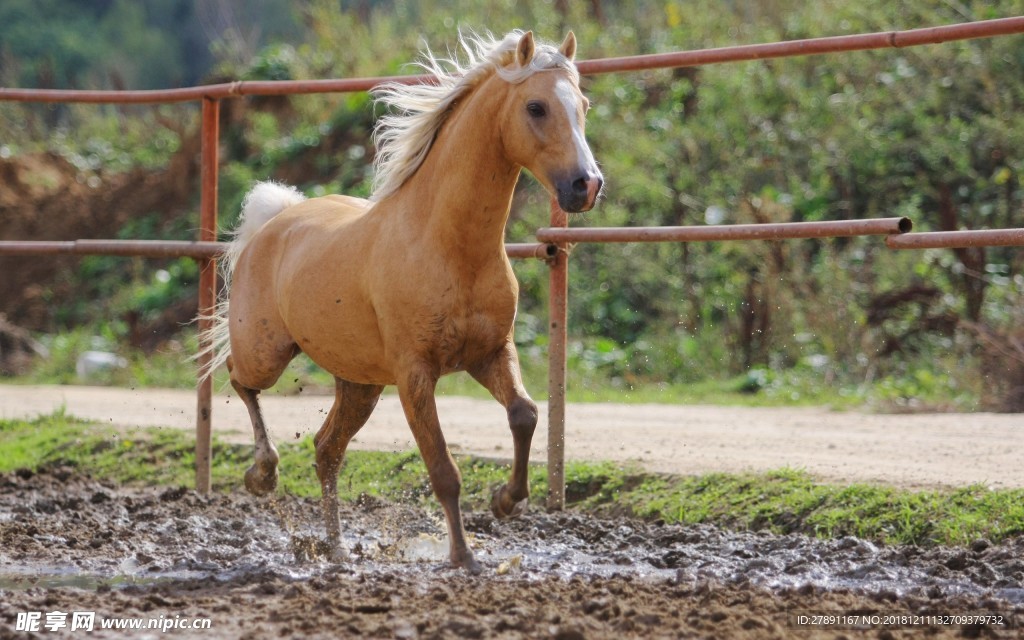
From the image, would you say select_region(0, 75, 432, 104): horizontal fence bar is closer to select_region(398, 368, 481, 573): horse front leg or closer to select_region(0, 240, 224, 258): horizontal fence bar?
select_region(0, 240, 224, 258): horizontal fence bar

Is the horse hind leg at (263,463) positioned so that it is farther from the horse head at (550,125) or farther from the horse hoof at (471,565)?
the horse head at (550,125)

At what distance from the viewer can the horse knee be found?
15.1ft

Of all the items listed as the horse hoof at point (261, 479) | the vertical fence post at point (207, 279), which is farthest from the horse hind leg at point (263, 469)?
the vertical fence post at point (207, 279)

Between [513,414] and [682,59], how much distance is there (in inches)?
72.4

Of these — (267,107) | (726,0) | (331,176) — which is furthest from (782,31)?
(267,107)

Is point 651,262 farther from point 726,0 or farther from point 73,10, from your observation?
point 73,10

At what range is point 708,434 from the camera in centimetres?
740

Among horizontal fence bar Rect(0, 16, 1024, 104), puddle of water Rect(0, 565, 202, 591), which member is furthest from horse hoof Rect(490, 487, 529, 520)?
horizontal fence bar Rect(0, 16, 1024, 104)

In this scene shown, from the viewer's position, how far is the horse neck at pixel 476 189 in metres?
4.55

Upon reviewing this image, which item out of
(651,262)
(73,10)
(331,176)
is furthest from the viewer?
(73,10)

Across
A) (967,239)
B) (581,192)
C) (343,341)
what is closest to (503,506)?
(343,341)

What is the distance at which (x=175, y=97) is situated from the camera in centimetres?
654

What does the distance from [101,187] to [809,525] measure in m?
14.6

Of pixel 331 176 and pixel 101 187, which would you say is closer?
pixel 331 176
